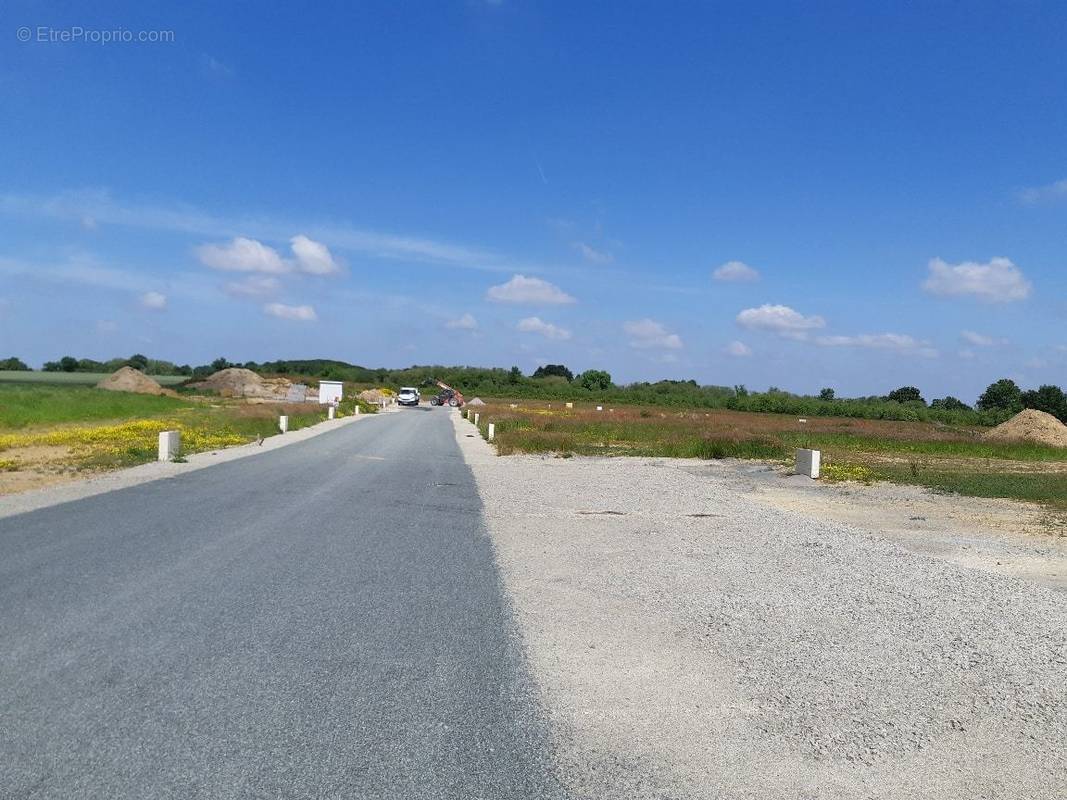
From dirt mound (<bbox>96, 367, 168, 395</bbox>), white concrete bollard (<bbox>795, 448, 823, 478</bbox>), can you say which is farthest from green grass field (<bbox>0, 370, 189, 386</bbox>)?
white concrete bollard (<bbox>795, 448, 823, 478</bbox>)

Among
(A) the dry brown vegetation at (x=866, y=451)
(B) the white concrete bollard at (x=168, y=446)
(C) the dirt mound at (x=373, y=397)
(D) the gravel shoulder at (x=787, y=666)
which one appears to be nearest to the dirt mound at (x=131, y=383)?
(C) the dirt mound at (x=373, y=397)

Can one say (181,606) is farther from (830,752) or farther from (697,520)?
(697,520)

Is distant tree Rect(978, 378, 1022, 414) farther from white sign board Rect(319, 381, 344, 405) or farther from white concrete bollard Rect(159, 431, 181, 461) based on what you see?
white concrete bollard Rect(159, 431, 181, 461)

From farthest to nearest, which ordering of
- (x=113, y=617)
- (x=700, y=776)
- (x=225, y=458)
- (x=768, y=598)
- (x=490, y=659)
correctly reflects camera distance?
(x=225, y=458) → (x=768, y=598) → (x=113, y=617) → (x=490, y=659) → (x=700, y=776)

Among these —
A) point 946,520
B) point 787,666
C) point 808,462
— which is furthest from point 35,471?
point 808,462

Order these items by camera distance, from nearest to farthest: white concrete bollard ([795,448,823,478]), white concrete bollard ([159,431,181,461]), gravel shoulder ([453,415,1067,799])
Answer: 1. gravel shoulder ([453,415,1067,799])
2. white concrete bollard ([159,431,181,461])
3. white concrete bollard ([795,448,823,478])

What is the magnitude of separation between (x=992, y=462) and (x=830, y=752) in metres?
30.4

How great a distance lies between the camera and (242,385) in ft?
302

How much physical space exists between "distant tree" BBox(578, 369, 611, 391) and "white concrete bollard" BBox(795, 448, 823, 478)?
341 ft

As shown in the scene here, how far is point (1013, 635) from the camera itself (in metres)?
6.88

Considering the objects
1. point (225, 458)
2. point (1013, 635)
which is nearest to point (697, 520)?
point (1013, 635)

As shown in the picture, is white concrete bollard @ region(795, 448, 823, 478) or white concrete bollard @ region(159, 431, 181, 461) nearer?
white concrete bollard @ region(159, 431, 181, 461)

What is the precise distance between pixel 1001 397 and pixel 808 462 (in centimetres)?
7366

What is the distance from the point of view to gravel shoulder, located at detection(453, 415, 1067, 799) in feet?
14.0
